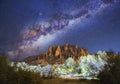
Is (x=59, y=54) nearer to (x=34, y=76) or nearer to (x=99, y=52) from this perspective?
(x=99, y=52)

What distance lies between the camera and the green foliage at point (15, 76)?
820 inches

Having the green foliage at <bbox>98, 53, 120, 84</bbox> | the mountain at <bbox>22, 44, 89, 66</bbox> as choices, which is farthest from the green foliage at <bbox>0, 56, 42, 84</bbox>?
the mountain at <bbox>22, 44, 89, 66</bbox>

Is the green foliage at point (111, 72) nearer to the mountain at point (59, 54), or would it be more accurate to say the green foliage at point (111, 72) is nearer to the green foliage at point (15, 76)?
the green foliage at point (15, 76)

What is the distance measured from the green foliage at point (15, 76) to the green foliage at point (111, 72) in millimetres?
6761

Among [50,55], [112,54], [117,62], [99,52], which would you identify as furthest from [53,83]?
[50,55]

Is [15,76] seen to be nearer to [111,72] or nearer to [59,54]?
[111,72]

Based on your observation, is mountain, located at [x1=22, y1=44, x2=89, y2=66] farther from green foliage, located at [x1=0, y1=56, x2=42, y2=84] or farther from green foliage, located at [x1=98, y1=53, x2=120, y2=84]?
green foliage, located at [x1=0, y1=56, x2=42, y2=84]

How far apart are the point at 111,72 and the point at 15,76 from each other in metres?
9.79

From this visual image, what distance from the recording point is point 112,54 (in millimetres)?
31688

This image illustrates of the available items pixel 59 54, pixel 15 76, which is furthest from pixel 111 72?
pixel 59 54

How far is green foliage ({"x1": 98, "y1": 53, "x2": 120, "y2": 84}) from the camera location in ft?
84.3

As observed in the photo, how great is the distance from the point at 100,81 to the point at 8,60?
865 cm

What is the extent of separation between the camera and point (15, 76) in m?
21.5

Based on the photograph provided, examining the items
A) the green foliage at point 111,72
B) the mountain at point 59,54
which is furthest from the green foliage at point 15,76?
the mountain at point 59,54
